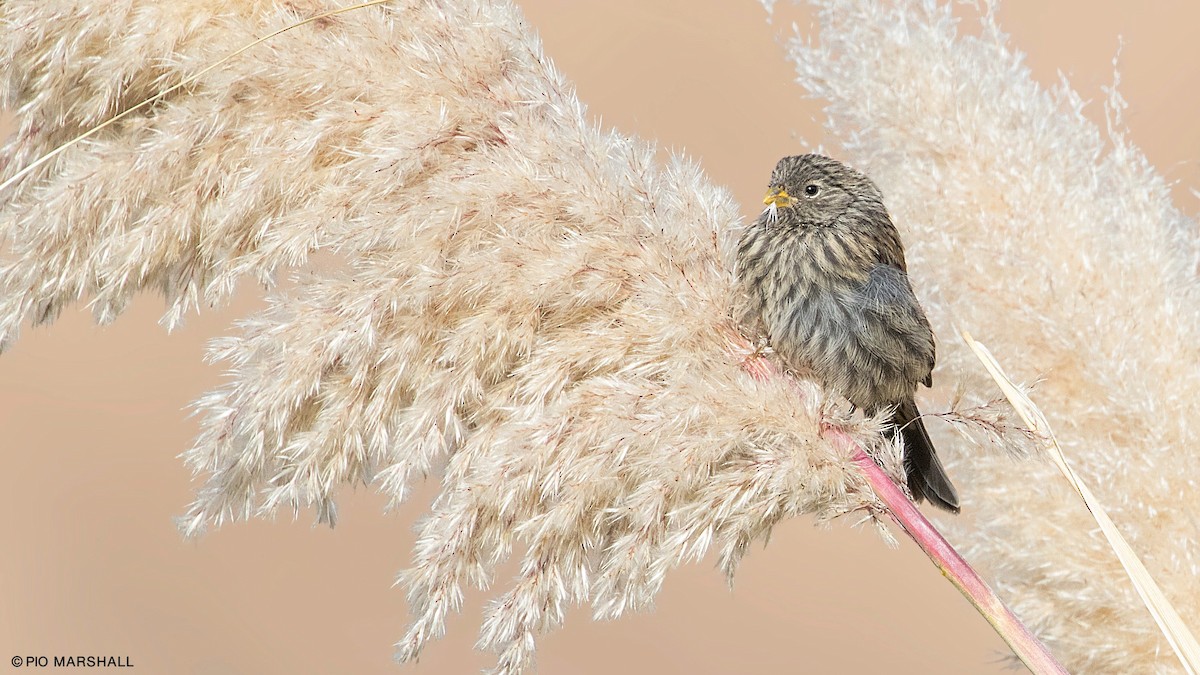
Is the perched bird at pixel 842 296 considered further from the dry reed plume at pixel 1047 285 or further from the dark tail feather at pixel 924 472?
the dry reed plume at pixel 1047 285

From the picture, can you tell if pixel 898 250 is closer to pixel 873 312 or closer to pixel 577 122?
pixel 873 312

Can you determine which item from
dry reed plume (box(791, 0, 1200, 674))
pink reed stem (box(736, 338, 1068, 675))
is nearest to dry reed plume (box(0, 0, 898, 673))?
pink reed stem (box(736, 338, 1068, 675))

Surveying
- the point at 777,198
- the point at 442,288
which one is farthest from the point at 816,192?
the point at 442,288

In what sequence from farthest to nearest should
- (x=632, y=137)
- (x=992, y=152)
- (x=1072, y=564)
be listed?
1. (x=992, y=152)
2. (x=1072, y=564)
3. (x=632, y=137)

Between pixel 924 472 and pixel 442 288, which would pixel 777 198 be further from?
pixel 442 288

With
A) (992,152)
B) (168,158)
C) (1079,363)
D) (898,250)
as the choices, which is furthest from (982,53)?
(168,158)

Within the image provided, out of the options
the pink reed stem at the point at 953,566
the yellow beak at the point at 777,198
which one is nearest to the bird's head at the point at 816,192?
the yellow beak at the point at 777,198

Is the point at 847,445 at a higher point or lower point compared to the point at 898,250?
lower

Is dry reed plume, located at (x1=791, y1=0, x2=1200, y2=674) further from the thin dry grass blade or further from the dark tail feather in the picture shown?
the thin dry grass blade
